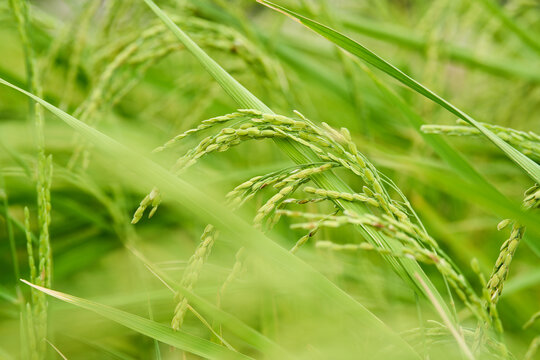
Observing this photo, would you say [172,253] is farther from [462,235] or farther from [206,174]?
[462,235]

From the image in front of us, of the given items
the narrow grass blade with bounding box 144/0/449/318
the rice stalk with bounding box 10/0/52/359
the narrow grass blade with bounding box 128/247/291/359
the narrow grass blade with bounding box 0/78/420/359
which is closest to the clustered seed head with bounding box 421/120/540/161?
the narrow grass blade with bounding box 144/0/449/318

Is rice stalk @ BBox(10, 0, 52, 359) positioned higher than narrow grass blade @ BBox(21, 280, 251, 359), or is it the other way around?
rice stalk @ BBox(10, 0, 52, 359)

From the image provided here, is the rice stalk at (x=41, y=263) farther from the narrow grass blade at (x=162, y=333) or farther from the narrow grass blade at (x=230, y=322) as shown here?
the narrow grass blade at (x=230, y=322)

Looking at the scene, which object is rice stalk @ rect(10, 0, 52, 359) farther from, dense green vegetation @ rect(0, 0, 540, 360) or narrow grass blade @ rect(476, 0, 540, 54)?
narrow grass blade @ rect(476, 0, 540, 54)

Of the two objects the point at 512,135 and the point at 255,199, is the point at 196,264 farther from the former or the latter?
the point at 255,199

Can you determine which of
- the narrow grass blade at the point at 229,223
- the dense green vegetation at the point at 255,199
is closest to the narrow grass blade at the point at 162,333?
the dense green vegetation at the point at 255,199

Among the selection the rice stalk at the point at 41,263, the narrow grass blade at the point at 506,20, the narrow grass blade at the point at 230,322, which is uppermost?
the narrow grass blade at the point at 506,20

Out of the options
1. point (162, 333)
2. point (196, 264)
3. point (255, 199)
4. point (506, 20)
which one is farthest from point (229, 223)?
point (506, 20)

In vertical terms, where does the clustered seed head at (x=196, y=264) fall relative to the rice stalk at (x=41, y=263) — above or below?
below
